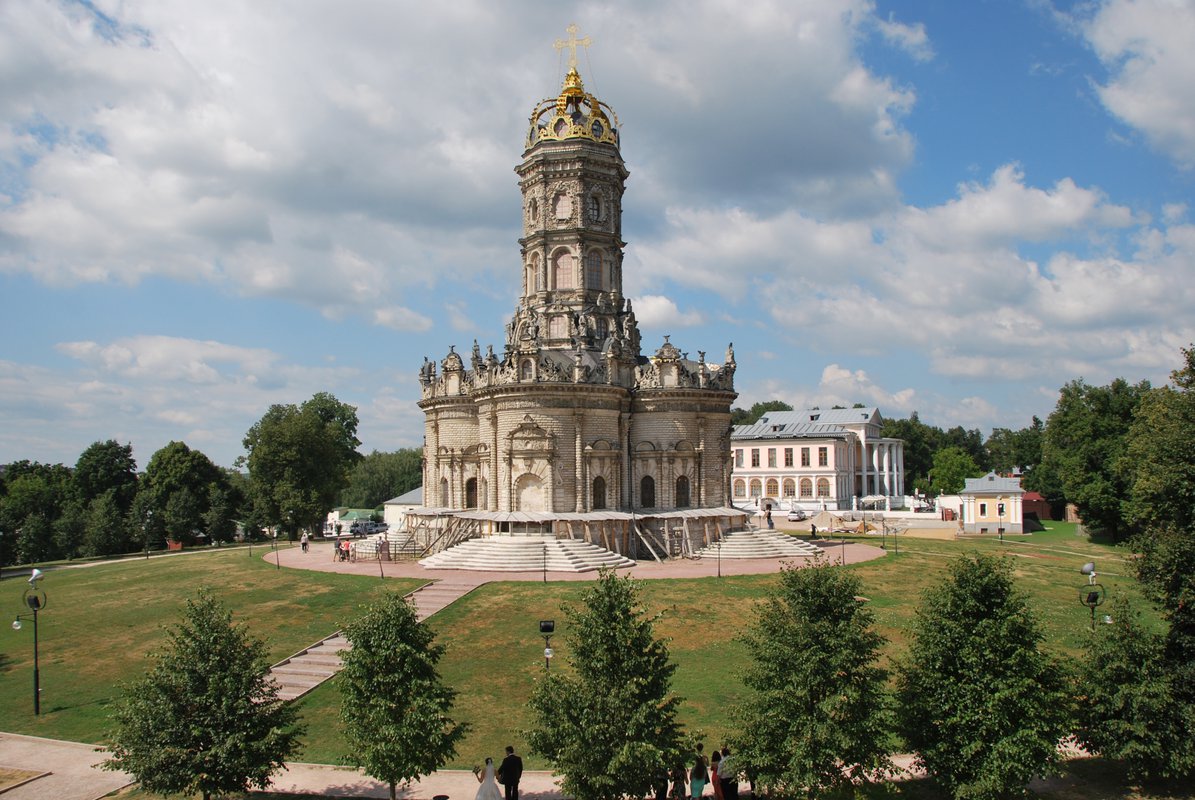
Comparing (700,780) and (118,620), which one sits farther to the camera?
(118,620)

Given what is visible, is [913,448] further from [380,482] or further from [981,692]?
[981,692]

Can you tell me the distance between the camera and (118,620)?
109ft

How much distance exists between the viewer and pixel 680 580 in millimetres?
36656

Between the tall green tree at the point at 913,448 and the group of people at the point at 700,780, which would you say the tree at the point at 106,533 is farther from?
the tall green tree at the point at 913,448

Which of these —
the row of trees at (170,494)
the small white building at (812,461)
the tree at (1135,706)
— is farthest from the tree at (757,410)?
the tree at (1135,706)

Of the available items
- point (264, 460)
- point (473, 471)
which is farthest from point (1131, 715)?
point (264, 460)

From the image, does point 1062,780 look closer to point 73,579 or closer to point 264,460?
point 73,579

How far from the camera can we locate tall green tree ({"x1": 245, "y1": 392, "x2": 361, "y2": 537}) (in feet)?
205

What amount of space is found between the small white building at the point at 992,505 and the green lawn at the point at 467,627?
2164 cm

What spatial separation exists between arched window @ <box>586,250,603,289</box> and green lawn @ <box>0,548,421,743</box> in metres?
24.0

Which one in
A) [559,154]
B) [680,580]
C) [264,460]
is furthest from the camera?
[264,460]

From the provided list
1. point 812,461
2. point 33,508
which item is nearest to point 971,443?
point 812,461

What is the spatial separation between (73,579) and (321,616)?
2113 cm

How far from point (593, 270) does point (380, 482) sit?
269 ft
